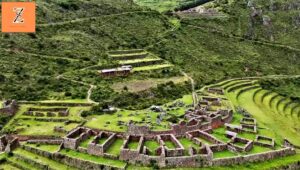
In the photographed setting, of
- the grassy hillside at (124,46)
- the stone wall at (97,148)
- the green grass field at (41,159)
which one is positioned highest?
the grassy hillside at (124,46)

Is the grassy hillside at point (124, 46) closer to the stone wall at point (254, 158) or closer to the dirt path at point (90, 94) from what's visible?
the dirt path at point (90, 94)

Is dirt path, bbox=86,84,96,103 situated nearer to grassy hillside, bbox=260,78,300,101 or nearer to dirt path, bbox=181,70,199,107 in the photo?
dirt path, bbox=181,70,199,107

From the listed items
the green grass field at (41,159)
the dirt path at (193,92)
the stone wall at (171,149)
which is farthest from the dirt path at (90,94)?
the stone wall at (171,149)

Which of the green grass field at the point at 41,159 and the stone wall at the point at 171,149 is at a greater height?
the stone wall at the point at 171,149

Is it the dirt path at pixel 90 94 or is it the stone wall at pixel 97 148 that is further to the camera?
the dirt path at pixel 90 94

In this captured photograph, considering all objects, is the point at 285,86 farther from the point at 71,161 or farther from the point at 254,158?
the point at 71,161

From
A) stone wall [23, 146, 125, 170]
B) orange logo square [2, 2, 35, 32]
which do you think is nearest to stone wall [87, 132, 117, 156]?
stone wall [23, 146, 125, 170]

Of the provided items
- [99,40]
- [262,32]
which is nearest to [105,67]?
[99,40]

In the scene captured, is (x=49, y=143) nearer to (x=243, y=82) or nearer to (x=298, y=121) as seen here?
(x=298, y=121)

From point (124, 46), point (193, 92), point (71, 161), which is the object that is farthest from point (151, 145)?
point (124, 46)
